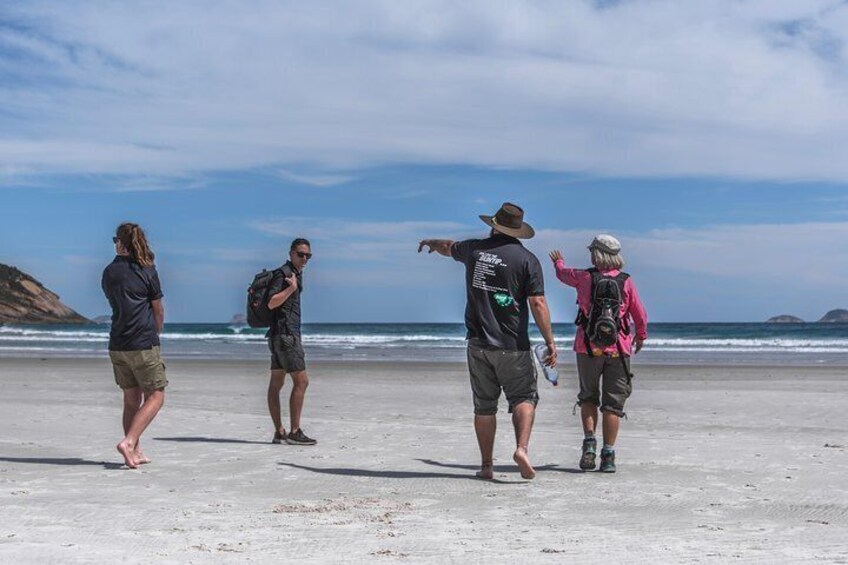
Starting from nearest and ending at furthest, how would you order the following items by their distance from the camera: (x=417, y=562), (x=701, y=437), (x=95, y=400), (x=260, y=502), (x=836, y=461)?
1. (x=417, y=562)
2. (x=260, y=502)
3. (x=836, y=461)
4. (x=701, y=437)
5. (x=95, y=400)

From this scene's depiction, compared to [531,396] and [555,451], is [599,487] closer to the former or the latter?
[531,396]

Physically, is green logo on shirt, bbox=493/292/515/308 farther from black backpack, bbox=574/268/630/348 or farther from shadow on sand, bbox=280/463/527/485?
shadow on sand, bbox=280/463/527/485

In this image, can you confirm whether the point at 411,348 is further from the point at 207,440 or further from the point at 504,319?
the point at 504,319

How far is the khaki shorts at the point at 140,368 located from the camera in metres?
7.87

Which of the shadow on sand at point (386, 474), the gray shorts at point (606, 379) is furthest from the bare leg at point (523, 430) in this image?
the gray shorts at point (606, 379)

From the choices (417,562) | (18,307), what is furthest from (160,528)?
(18,307)

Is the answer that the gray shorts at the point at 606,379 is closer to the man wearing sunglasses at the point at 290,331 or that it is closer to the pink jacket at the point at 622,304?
the pink jacket at the point at 622,304

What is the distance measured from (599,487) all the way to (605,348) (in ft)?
3.34

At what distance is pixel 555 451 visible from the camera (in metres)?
9.08

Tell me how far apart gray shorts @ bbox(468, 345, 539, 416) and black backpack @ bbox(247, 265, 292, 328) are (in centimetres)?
246

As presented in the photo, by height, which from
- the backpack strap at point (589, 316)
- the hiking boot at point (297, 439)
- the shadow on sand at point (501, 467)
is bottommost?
the shadow on sand at point (501, 467)

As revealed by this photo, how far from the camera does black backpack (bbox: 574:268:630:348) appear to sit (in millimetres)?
7574

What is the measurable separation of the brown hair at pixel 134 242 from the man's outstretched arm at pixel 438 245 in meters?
2.02

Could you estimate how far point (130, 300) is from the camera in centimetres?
783
